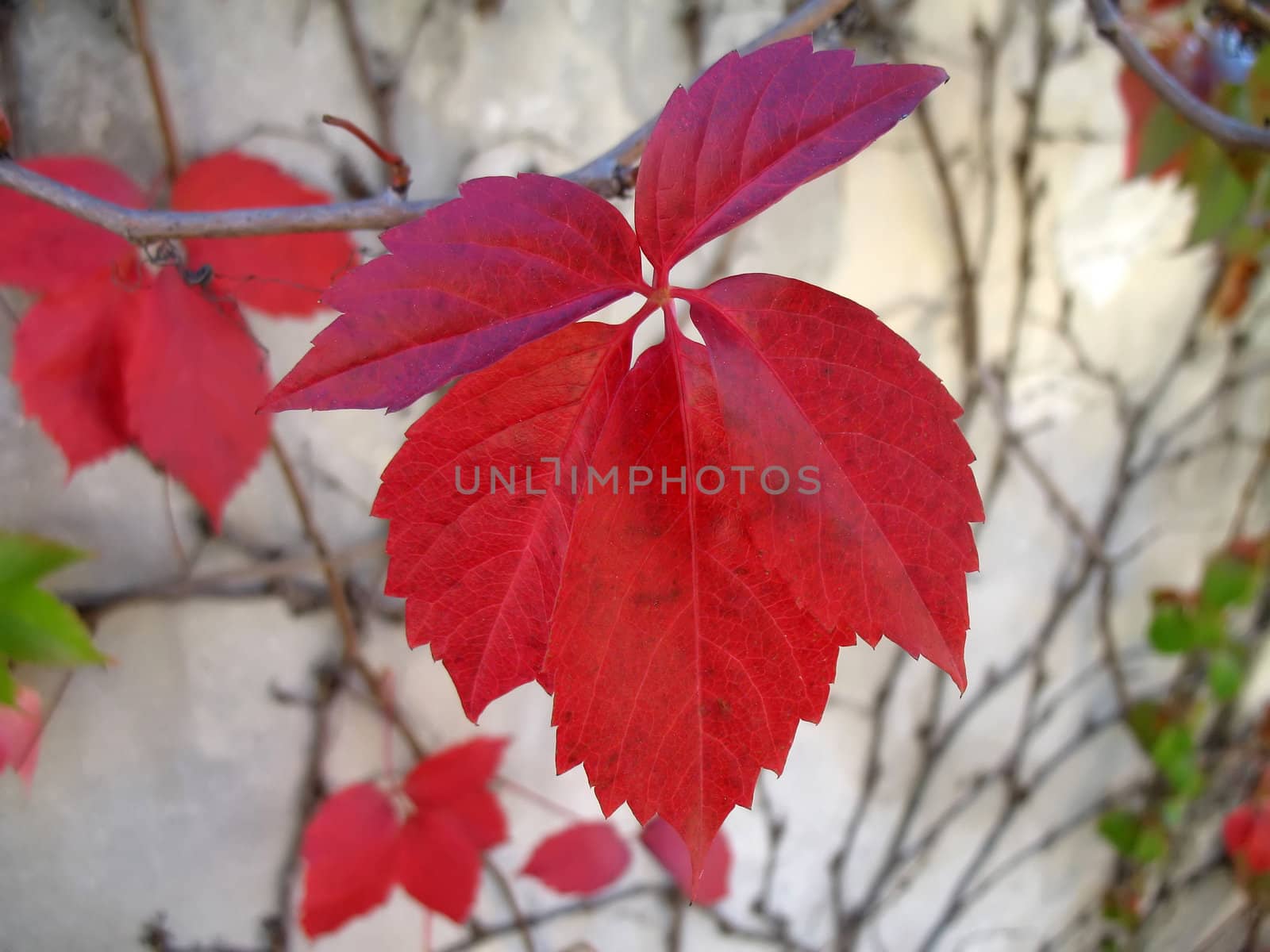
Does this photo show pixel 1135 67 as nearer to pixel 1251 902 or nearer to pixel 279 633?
pixel 279 633

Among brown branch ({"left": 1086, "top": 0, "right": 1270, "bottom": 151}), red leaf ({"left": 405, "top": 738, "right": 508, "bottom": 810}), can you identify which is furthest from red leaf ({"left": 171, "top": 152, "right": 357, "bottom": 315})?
brown branch ({"left": 1086, "top": 0, "right": 1270, "bottom": 151})

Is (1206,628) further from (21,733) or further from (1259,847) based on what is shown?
(21,733)

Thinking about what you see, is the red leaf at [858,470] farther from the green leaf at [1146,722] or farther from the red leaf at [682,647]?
the green leaf at [1146,722]

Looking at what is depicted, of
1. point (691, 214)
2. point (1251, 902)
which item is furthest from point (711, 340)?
point (1251, 902)

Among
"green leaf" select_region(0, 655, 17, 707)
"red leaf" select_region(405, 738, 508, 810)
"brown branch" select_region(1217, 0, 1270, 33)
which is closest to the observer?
"green leaf" select_region(0, 655, 17, 707)

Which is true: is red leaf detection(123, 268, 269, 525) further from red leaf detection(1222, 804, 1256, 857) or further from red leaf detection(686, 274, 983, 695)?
red leaf detection(1222, 804, 1256, 857)

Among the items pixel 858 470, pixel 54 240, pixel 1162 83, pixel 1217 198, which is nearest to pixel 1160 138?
pixel 1217 198
